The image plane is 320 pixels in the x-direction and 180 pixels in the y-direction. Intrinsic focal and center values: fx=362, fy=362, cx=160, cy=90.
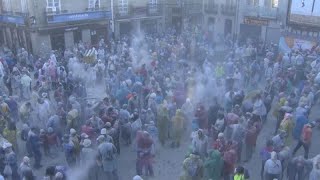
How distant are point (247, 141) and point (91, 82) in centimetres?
931

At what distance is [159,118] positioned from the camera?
41.5 ft

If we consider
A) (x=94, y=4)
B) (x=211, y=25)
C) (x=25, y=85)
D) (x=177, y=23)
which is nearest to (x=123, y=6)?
(x=94, y=4)

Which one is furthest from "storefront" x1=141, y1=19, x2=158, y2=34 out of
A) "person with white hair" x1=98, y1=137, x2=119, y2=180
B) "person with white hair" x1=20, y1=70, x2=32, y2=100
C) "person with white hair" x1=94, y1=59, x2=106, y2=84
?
"person with white hair" x1=98, y1=137, x2=119, y2=180

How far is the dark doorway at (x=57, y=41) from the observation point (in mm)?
27844

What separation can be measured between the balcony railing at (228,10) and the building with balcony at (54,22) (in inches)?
428

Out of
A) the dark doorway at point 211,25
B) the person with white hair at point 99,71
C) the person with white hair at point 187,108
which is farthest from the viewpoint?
the dark doorway at point 211,25

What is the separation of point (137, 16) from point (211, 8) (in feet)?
25.3

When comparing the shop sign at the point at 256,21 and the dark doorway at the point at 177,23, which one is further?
the dark doorway at the point at 177,23

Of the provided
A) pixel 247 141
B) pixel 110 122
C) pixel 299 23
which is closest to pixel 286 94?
pixel 247 141

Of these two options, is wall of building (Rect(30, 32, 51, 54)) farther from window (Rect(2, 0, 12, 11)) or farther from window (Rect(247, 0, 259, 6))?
window (Rect(247, 0, 259, 6))

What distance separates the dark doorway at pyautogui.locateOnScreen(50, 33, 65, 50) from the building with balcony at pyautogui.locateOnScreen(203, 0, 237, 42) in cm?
1342

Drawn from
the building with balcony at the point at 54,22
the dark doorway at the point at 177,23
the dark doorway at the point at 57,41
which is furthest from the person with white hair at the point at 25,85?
the dark doorway at the point at 177,23

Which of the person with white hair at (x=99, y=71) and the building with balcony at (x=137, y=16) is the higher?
the building with balcony at (x=137, y=16)

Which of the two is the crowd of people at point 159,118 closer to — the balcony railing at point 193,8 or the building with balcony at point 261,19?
the building with balcony at point 261,19
